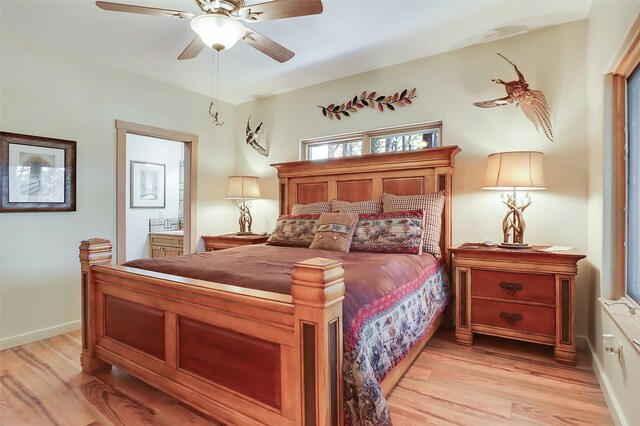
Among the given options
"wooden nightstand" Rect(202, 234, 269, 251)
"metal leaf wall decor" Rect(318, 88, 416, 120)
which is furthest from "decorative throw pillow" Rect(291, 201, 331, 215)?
"metal leaf wall decor" Rect(318, 88, 416, 120)

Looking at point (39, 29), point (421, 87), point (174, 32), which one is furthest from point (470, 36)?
point (39, 29)

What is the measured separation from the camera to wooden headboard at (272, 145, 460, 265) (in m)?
3.12

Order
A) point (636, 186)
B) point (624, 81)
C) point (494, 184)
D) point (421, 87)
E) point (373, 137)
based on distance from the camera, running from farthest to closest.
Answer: point (373, 137), point (421, 87), point (494, 184), point (624, 81), point (636, 186)

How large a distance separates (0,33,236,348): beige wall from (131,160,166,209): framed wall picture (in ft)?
5.91

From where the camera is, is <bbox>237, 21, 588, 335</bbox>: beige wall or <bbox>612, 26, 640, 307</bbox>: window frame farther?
<bbox>237, 21, 588, 335</bbox>: beige wall

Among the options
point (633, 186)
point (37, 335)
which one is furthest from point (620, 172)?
point (37, 335)

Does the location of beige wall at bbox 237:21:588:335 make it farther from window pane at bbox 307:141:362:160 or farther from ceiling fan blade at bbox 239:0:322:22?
ceiling fan blade at bbox 239:0:322:22

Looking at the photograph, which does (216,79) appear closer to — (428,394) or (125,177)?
(125,177)

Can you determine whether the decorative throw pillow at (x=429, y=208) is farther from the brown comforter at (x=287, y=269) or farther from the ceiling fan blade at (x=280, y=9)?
the ceiling fan blade at (x=280, y=9)

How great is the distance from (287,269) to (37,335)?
2582 mm

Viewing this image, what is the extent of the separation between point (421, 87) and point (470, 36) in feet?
1.95

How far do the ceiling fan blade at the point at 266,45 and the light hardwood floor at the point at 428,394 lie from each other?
224 centimetres

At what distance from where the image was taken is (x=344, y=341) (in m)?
1.37

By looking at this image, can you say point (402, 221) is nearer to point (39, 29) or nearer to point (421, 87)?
point (421, 87)
